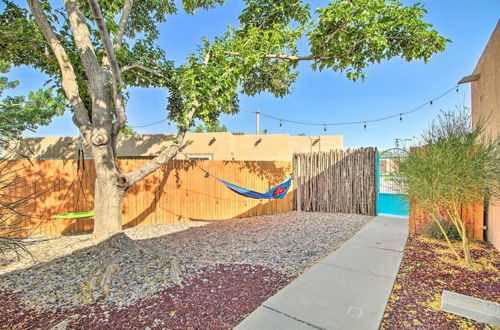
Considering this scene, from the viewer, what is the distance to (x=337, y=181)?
22.4 ft

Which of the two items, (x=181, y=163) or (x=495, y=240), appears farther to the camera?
(x=181, y=163)

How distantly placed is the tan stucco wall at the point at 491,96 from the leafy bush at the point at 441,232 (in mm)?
447

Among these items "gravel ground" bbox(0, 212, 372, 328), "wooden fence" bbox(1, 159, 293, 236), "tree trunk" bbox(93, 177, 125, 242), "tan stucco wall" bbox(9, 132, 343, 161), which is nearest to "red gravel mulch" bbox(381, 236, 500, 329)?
"gravel ground" bbox(0, 212, 372, 328)

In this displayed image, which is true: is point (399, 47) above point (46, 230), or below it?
above

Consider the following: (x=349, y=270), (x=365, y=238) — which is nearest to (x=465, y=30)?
(x=365, y=238)

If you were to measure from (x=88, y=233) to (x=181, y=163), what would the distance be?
2.45 metres

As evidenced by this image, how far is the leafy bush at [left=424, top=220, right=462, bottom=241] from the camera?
4.02m

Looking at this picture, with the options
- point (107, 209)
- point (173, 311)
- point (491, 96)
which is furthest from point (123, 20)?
point (491, 96)

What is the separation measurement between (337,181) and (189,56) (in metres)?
5.11

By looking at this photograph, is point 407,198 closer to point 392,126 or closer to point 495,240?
point 495,240

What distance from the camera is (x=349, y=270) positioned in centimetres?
281

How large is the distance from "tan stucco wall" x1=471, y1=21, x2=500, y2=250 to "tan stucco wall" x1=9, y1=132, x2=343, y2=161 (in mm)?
8699

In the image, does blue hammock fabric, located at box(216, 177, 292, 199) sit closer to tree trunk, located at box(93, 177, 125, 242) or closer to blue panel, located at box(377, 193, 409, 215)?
tree trunk, located at box(93, 177, 125, 242)

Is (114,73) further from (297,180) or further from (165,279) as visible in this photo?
(297,180)
